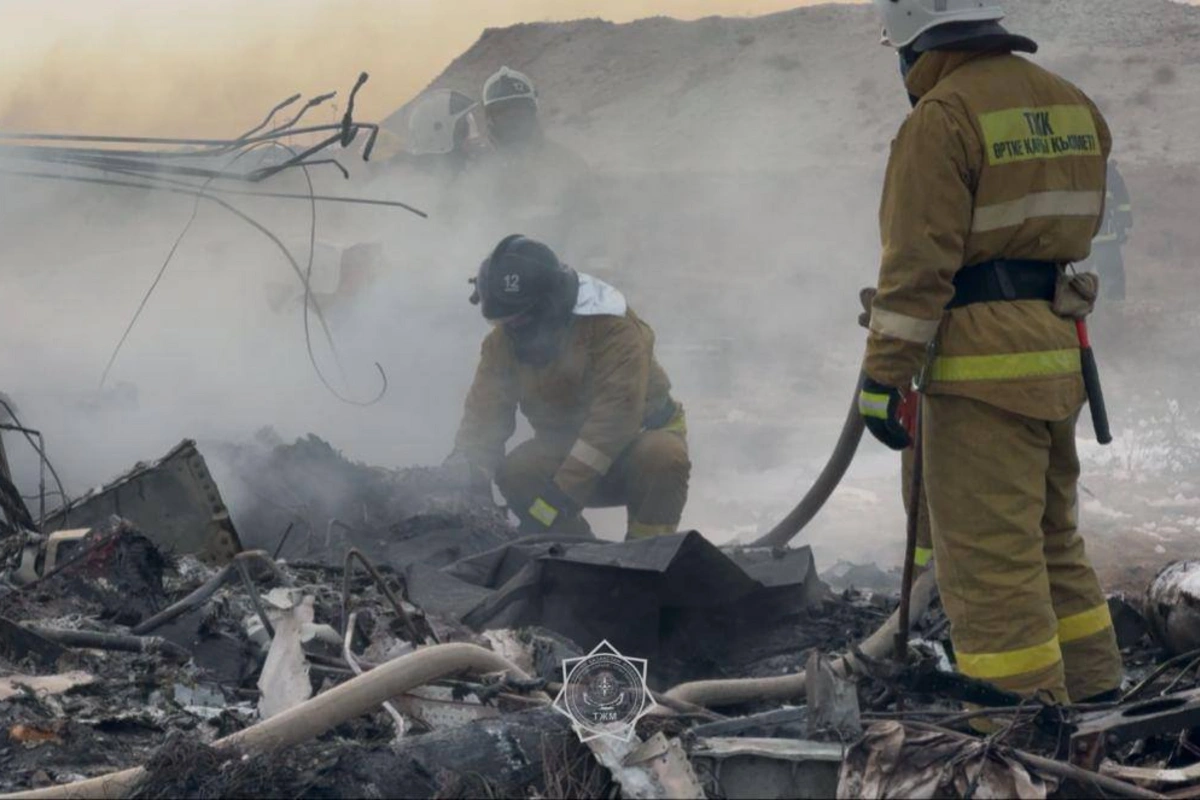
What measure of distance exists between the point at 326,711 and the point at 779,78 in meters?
26.6

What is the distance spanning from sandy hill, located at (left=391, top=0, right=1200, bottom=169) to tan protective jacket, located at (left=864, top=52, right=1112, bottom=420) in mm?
19186

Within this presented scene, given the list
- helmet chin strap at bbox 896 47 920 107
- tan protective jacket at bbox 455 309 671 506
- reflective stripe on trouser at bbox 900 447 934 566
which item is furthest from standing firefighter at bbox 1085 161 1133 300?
helmet chin strap at bbox 896 47 920 107

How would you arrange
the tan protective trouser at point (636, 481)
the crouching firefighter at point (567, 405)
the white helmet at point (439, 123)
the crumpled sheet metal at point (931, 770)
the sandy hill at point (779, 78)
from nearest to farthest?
the crumpled sheet metal at point (931, 770) → the crouching firefighter at point (567, 405) → the tan protective trouser at point (636, 481) → the white helmet at point (439, 123) → the sandy hill at point (779, 78)

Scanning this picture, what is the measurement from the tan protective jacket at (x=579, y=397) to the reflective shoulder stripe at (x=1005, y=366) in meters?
3.11

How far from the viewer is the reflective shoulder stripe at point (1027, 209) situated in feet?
12.1

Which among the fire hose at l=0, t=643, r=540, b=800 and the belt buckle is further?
the belt buckle

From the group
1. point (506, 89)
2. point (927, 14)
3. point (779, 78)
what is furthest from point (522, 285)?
point (779, 78)

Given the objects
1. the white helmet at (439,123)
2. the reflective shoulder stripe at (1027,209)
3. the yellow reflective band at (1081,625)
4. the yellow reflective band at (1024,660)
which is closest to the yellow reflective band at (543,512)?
the yellow reflective band at (1081,625)

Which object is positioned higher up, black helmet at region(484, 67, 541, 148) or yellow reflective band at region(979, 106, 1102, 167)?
black helmet at region(484, 67, 541, 148)

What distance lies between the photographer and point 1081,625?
3898mm

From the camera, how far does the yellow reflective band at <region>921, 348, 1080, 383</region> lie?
12.1ft

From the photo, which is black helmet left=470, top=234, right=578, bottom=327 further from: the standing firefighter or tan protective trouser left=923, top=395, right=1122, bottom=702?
the standing firefighter

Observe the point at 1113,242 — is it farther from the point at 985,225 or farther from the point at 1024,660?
the point at 1024,660

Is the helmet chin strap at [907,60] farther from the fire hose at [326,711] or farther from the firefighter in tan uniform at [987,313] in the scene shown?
the fire hose at [326,711]
